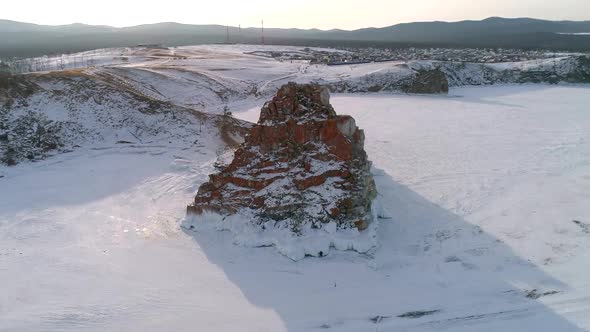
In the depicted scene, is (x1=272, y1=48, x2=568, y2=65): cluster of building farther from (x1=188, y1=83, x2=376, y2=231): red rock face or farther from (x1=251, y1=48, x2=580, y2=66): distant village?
(x1=188, y1=83, x2=376, y2=231): red rock face

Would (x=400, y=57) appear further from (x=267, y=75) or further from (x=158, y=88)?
(x=158, y=88)

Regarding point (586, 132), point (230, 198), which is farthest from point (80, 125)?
point (586, 132)

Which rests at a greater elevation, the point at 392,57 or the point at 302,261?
the point at 392,57

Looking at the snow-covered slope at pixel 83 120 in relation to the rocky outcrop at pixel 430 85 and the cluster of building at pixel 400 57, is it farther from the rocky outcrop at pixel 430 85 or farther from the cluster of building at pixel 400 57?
the cluster of building at pixel 400 57

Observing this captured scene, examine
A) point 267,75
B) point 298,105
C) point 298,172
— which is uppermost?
point 267,75

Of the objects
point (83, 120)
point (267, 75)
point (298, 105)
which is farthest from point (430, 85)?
point (298, 105)

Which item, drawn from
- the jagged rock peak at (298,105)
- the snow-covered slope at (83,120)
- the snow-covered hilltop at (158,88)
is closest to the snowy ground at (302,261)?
the snow-covered slope at (83,120)

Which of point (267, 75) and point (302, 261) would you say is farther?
point (267, 75)
